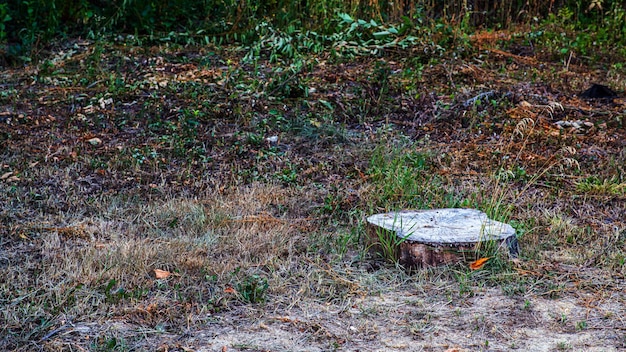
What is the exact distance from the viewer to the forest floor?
3.82m

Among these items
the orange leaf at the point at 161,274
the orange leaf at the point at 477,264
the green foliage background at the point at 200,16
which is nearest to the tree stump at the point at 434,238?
the orange leaf at the point at 477,264

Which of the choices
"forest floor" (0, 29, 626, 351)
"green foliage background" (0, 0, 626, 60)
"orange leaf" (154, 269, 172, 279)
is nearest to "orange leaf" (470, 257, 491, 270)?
"forest floor" (0, 29, 626, 351)

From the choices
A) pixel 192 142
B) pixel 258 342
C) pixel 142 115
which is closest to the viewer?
pixel 258 342

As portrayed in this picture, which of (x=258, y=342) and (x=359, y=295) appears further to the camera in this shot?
(x=359, y=295)

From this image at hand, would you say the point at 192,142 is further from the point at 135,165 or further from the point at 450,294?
the point at 450,294

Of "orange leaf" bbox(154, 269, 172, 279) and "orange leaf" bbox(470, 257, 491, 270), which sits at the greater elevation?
"orange leaf" bbox(470, 257, 491, 270)

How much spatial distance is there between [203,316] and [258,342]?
1.19 feet

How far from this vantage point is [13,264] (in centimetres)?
430

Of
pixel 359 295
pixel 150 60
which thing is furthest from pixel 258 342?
pixel 150 60

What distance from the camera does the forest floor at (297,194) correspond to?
3822 mm

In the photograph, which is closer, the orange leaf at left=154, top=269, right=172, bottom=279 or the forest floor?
the forest floor

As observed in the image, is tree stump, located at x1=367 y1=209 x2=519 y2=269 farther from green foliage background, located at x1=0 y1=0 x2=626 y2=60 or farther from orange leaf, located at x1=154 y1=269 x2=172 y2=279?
green foliage background, located at x1=0 y1=0 x2=626 y2=60

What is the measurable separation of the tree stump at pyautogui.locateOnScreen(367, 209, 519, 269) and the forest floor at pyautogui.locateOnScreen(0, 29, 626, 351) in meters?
0.08

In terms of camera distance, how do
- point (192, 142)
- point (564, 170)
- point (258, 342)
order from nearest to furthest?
point (258, 342) < point (564, 170) < point (192, 142)
